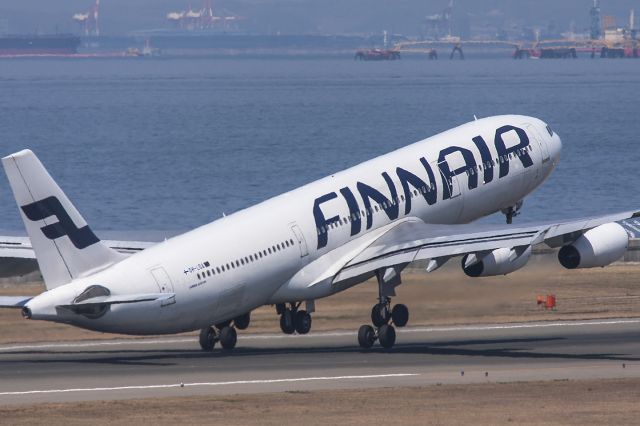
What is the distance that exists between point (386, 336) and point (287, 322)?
461 centimetres

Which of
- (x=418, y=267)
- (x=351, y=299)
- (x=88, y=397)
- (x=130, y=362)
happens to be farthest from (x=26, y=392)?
(x=418, y=267)

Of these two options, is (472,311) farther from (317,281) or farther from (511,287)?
(317,281)

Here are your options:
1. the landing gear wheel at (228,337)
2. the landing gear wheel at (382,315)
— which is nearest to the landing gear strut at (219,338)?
the landing gear wheel at (228,337)

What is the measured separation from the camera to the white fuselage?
55250 mm

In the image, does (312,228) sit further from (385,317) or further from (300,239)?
(385,317)

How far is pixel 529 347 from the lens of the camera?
6319cm

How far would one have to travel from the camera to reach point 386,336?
62.2 metres

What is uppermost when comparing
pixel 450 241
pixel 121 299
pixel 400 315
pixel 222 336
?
pixel 121 299

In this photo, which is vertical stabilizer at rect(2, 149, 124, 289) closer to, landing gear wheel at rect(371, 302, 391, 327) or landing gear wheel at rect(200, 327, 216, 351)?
landing gear wheel at rect(200, 327, 216, 351)

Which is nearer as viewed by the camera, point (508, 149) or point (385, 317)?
point (385, 317)

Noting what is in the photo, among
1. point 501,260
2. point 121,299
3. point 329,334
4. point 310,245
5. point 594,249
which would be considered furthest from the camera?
point 329,334

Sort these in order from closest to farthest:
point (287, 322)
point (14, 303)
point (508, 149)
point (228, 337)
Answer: point (14, 303)
point (228, 337)
point (287, 322)
point (508, 149)

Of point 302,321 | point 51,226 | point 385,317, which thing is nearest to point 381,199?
point 385,317

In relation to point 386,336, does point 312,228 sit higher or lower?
higher
